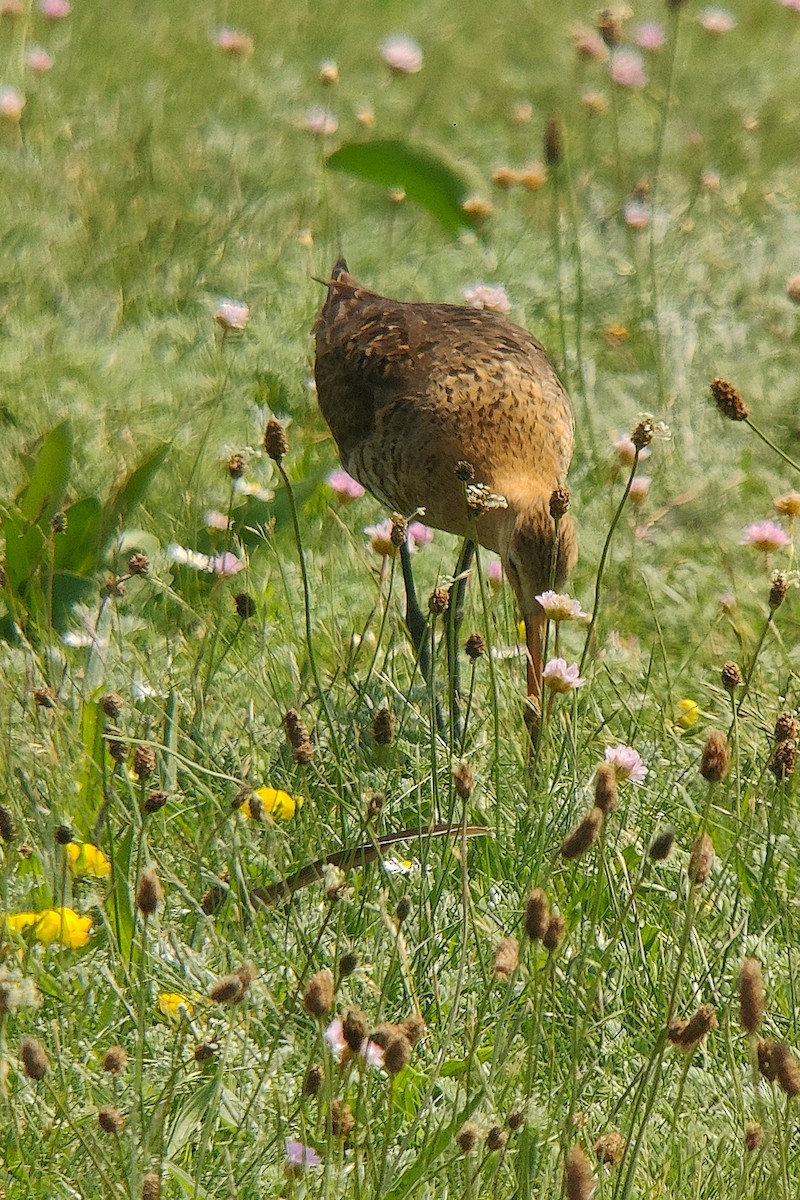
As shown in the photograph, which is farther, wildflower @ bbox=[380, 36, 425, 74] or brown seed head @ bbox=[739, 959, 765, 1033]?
wildflower @ bbox=[380, 36, 425, 74]

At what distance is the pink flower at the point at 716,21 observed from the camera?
25.1 feet

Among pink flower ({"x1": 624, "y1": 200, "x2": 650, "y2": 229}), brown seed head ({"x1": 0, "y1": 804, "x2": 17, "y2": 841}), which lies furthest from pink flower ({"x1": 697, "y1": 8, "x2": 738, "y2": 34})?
brown seed head ({"x1": 0, "y1": 804, "x2": 17, "y2": 841})

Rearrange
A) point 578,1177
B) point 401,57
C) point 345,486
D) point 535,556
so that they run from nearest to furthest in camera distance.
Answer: point 578,1177
point 535,556
point 345,486
point 401,57

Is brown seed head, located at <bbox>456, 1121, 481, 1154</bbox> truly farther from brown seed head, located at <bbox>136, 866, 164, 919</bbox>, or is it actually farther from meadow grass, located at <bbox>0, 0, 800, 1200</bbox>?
brown seed head, located at <bbox>136, 866, 164, 919</bbox>

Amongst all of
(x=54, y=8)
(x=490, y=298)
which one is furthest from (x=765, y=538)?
(x=54, y=8)

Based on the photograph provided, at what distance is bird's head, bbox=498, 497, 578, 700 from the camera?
3.73 meters

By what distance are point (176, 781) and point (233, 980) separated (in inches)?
48.2

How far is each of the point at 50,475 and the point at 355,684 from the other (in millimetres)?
1096

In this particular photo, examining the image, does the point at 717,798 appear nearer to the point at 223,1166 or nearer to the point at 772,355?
the point at 223,1166

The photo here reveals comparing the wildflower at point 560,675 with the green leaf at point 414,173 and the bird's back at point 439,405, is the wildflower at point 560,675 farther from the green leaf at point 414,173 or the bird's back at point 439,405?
the green leaf at point 414,173

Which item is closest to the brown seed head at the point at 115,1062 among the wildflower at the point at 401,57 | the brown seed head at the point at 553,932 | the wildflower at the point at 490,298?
the brown seed head at the point at 553,932

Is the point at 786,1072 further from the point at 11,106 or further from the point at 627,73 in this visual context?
the point at 11,106

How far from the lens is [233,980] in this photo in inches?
78.4

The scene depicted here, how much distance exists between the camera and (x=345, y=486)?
439cm
